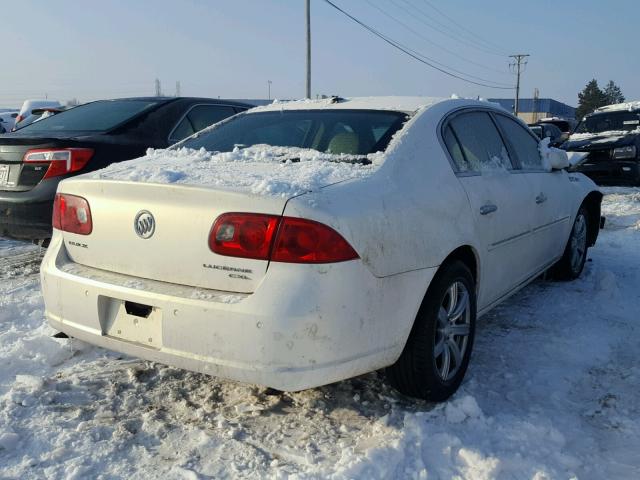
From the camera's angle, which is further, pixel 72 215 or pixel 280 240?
pixel 72 215

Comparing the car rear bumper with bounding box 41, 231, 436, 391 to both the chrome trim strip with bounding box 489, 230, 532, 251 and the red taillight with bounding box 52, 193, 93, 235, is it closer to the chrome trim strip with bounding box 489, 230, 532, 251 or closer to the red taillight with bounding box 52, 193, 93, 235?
the red taillight with bounding box 52, 193, 93, 235

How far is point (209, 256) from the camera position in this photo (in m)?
2.40

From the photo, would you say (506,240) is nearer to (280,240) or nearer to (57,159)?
(280,240)

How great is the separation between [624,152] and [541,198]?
7.98 meters

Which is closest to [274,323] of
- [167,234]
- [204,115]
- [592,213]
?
[167,234]

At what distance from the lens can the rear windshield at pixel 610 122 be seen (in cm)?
1193

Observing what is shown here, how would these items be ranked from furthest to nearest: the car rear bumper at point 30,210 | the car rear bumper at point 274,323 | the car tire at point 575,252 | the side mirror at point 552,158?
the car tire at point 575,252 < the car rear bumper at point 30,210 < the side mirror at point 552,158 < the car rear bumper at point 274,323

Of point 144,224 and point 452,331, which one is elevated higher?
point 144,224

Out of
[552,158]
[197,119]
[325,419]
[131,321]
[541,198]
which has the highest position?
[197,119]

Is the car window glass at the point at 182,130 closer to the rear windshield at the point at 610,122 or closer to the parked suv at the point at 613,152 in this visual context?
the parked suv at the point at 613,152

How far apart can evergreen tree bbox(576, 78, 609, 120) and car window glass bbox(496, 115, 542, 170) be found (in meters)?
71.2

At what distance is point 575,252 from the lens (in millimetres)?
5148

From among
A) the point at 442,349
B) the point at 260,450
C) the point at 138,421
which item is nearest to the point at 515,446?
the point at 442,349

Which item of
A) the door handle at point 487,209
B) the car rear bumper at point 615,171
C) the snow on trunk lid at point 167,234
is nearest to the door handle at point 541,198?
the door handle at point 487,209
